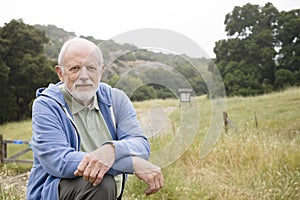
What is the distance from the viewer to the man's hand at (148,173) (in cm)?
161

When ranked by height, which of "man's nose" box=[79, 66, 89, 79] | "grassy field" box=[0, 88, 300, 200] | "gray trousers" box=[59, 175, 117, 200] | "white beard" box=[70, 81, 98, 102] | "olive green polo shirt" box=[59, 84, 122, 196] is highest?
"man's nose" box=[79, 66, 89, 79]

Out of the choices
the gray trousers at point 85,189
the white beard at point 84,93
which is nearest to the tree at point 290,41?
the white beard at point 84,93

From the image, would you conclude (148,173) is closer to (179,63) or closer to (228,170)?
(179,63)

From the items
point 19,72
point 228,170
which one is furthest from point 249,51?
point 19,72

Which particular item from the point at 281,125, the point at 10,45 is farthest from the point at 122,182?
the point at 10,45

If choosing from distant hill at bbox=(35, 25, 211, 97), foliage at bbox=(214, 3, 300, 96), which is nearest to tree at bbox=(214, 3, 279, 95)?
foliage at bbox=(214, 3, 300, 96)

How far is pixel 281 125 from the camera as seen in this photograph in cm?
552

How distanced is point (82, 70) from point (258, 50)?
210 inches

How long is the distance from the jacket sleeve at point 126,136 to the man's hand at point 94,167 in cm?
7

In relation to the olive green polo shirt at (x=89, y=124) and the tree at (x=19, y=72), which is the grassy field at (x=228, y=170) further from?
the tree at (x=19, y=72)

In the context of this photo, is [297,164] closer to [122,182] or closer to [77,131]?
[122,182]

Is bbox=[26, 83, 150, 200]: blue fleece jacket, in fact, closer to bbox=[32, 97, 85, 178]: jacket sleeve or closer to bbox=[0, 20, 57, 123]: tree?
bbox=[32, 97, 85, 178]: jacket sleeve

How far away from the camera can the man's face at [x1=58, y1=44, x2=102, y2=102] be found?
5.15ft

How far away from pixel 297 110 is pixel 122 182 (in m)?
4.52
